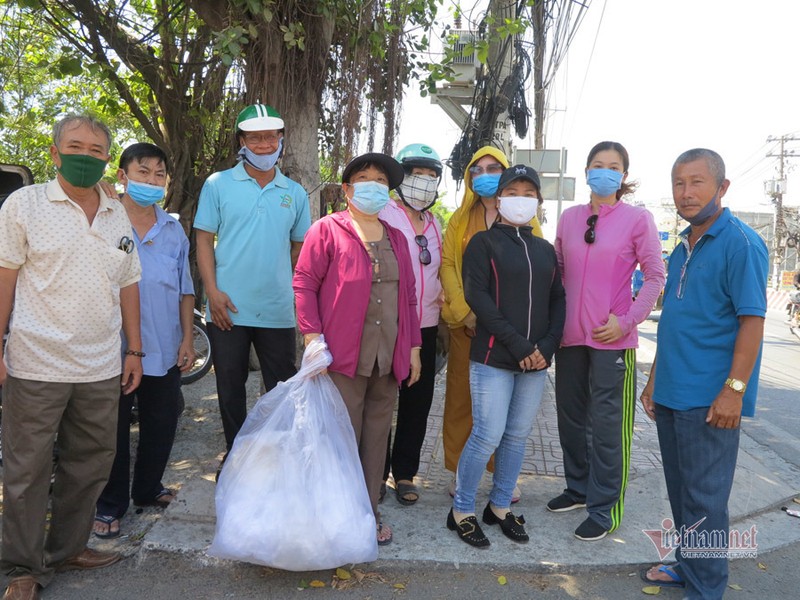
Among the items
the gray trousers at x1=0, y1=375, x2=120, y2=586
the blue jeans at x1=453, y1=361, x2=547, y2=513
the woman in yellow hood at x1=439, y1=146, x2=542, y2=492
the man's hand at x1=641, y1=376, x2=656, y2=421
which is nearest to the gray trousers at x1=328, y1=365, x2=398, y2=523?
the blue jeans at x1=453, y1=361, x2=547, y2=513

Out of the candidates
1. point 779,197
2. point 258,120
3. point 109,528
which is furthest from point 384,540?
point 779,197

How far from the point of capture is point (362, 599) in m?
2.77

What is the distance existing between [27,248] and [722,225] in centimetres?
296

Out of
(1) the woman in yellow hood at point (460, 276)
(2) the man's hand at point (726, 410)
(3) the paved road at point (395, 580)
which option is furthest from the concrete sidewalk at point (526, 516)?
(2) the man's hand at point (726, 410)

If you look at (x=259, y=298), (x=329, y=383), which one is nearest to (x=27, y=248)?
(x=259, y=298)

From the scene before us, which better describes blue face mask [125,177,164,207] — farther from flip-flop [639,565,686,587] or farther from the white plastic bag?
flip-flop [639,565,686,587]

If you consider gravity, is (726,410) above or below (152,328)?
below

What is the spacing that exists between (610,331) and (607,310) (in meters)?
0.13

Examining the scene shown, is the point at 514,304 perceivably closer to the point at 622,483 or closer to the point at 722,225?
the point at 722,225

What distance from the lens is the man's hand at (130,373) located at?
10.00ft

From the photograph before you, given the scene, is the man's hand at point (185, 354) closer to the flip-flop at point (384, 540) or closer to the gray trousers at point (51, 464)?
the gray trousers at point (51, 464)

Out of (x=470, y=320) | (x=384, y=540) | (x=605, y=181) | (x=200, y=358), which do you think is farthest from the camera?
(x=200, y=358)

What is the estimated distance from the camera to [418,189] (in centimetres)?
350

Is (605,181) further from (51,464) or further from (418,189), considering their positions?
(51,464)
